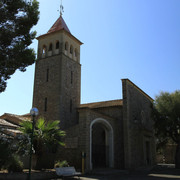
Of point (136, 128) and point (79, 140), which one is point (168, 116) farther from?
point (79, 140)

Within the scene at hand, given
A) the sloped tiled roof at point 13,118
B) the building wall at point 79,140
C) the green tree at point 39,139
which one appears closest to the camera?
the green tree at point 39,139

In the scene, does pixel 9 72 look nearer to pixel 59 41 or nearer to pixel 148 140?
pixel 59 41

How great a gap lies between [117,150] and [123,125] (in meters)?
2.28

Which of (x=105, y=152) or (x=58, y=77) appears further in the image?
(x=58, y=77)

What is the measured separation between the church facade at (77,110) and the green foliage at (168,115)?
1669 mm

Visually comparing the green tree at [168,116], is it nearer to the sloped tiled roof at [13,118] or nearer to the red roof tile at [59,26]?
the red roof tile at [59,26]

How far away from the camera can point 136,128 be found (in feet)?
68.7

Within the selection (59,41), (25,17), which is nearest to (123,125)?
(59,41)

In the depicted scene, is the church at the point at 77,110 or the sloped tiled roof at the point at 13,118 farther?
the sloped tiled roof at the point at 13,118

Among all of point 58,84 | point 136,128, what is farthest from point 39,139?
point 136,128

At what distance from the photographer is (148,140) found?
2342cm

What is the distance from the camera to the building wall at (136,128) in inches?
733

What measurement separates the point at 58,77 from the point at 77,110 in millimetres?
3778

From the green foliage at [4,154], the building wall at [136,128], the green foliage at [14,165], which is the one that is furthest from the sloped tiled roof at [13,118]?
the building wall at [136,128]
